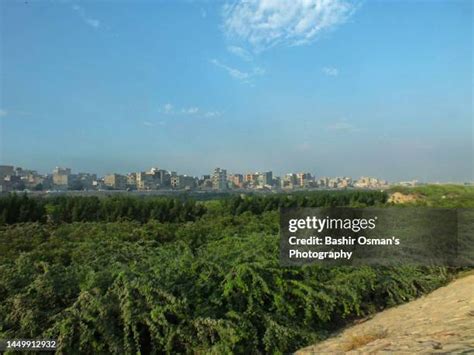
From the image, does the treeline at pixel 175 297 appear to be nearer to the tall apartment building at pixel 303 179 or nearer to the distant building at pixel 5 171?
the distant building at pixel 5 171

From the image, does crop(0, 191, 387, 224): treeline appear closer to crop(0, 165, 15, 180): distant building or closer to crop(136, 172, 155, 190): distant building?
crop(0, 165, 15, 180): distant building

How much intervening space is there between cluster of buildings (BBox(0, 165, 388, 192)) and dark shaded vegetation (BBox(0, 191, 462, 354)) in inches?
597

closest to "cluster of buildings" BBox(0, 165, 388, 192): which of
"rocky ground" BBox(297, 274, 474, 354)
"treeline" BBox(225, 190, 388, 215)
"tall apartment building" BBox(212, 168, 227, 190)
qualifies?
"tall apartment building" BBox(212, 168, 227, 190)

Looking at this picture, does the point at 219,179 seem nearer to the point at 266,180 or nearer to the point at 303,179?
the point at 266,180

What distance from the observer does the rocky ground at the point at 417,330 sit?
452 centimetres

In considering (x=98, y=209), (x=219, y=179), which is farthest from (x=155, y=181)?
(x=98, y=209)

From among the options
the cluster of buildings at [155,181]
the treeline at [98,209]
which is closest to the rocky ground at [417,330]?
the treeline at [98,209]

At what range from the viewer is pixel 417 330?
17.6ft

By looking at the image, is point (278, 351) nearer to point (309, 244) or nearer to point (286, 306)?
point (286, 306)

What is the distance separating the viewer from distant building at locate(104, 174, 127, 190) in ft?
114

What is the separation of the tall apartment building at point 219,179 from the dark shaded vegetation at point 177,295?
105ft

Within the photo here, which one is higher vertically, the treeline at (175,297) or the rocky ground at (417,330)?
the treeline at (175,297)

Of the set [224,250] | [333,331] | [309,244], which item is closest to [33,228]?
[224,250]

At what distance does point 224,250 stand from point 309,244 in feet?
5.05
